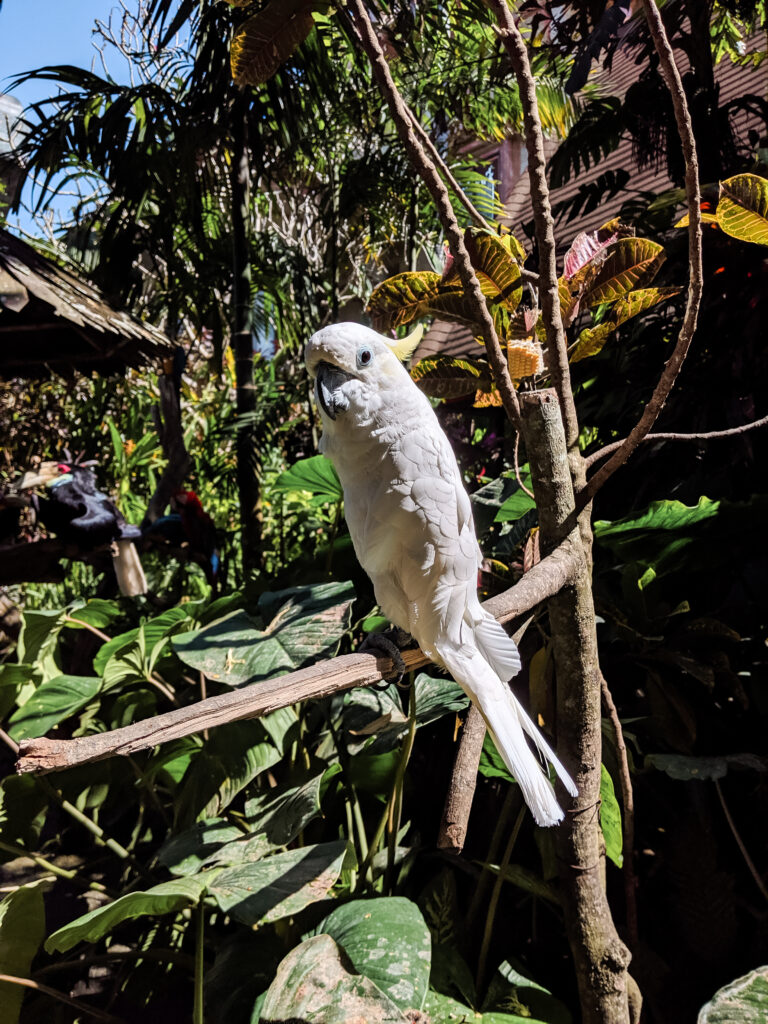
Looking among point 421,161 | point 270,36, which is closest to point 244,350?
point 270,36

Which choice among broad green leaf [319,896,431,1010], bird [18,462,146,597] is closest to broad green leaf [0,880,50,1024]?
broad green leaf [319,896,431,1010]

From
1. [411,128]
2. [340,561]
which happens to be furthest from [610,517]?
[411,128]

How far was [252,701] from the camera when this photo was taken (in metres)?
0.54

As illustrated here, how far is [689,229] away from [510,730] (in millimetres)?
516

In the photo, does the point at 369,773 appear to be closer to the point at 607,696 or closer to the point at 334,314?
the point at 607,696

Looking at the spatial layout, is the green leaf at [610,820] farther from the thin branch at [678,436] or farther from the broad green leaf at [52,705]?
the broad green leaf at [52,705]

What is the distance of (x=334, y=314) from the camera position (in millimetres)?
2844

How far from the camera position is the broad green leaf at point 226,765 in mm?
1094

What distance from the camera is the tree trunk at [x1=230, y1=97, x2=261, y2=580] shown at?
2.18 meters

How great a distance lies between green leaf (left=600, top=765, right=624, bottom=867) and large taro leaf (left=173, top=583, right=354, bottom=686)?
0.42 m

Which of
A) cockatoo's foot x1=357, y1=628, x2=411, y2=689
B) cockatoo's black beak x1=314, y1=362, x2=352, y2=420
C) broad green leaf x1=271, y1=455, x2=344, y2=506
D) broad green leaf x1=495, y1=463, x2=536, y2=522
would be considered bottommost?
cockatoo's foot x1=357, y1=628, x2=411, y2=689

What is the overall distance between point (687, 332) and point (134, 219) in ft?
6.65

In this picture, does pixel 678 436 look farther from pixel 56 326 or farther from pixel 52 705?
pixel 56 326

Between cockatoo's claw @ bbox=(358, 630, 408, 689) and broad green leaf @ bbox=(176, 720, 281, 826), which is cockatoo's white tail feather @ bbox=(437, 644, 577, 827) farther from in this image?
broad green leaf @ bbox=(176, 720, 281, 826)
